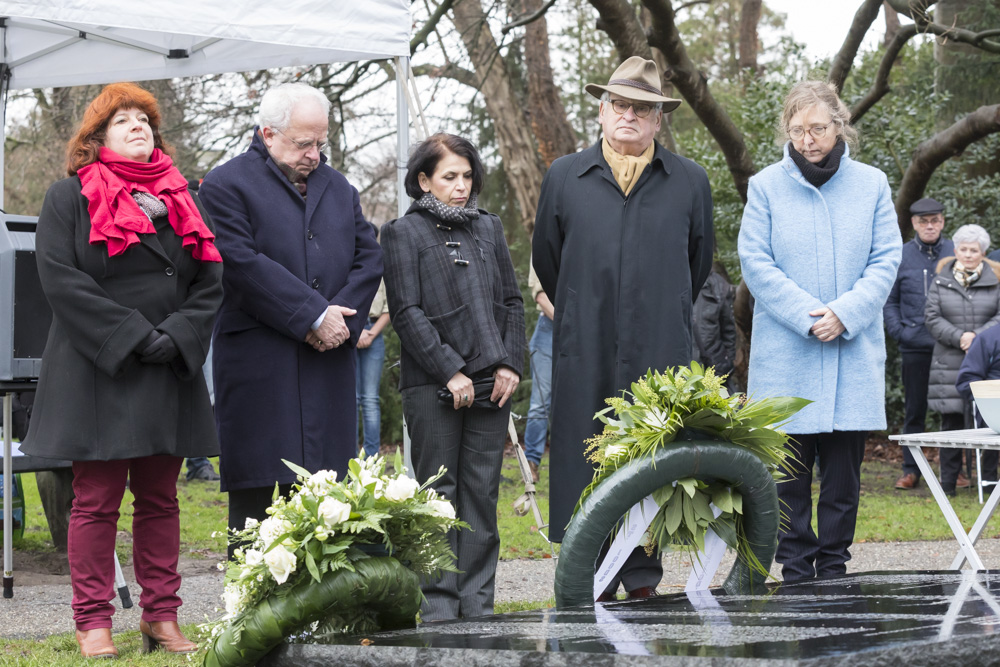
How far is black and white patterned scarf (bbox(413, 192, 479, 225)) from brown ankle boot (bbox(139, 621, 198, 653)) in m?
1.83

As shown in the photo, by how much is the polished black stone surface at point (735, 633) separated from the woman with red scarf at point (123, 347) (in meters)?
1.67

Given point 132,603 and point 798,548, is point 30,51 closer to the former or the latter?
point 132,603

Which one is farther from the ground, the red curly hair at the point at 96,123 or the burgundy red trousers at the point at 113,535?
the red curly hair at the point at 96,123

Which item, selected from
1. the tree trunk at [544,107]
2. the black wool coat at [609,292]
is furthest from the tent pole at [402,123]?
the tree trunk at [544,107]

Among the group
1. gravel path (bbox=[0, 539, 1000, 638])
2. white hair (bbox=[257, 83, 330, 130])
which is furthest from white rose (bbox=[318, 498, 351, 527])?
white hair (bbox=[257, 83, 330, 130])

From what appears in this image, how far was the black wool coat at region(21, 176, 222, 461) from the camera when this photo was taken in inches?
146

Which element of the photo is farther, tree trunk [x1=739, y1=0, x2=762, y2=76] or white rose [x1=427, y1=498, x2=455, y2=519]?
tree trunk [x1=739, y1=0, x2=762, y2=76]

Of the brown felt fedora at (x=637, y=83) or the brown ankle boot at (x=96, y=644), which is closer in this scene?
the brown ankle boot at (x=96, y=644)

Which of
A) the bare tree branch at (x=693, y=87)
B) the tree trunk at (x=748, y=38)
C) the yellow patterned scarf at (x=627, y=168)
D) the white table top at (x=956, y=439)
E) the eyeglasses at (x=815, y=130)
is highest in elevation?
the tree trunk at (x=748, y=38)

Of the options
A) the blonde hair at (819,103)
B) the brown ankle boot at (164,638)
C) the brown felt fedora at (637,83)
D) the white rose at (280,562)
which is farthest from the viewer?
the blonde hair at (819,103)

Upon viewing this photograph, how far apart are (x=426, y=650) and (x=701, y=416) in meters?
1.00

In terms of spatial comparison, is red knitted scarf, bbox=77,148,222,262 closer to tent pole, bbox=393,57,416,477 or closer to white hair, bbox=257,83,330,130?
white hair, bbox=257,83,330,130

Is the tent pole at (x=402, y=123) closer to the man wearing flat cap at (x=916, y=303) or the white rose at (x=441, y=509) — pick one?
the white rose at (x=441, y=509)

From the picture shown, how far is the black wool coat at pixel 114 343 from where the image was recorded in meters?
3.72
